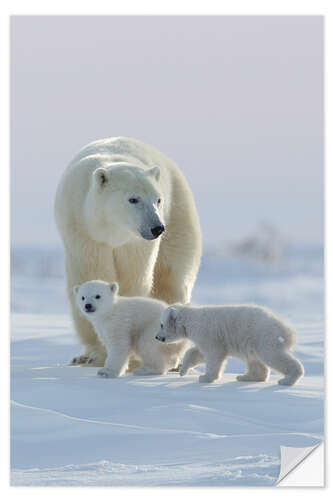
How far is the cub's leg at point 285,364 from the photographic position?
3771 mm

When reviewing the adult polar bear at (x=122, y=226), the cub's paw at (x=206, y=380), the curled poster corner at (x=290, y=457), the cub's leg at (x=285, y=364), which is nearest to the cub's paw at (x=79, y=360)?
the adult polar bear at (x=122, y=226)

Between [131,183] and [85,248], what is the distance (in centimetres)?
49

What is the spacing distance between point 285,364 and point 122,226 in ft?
3.91

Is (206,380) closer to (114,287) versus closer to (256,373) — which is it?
(256,373)

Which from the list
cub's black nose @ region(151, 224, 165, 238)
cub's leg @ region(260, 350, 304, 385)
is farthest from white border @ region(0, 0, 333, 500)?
cub's black nose @ region(151, 224, 165, 238)

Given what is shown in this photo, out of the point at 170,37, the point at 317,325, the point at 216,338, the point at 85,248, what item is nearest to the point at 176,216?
the point at 85,248

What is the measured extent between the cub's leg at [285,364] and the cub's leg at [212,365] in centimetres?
21

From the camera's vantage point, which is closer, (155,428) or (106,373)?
(155,428)

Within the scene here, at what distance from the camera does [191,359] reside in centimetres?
404

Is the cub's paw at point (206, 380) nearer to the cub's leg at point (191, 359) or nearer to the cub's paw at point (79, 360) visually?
the cub's leg at point (191, 359)

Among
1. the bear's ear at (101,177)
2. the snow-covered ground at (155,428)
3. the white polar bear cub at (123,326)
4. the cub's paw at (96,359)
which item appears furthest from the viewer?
the cub's paw at (96,359)

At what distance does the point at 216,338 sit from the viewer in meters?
3.88

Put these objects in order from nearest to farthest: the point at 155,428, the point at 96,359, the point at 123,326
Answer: the point at 155,428, the point at 123,326, the point at 96,359
